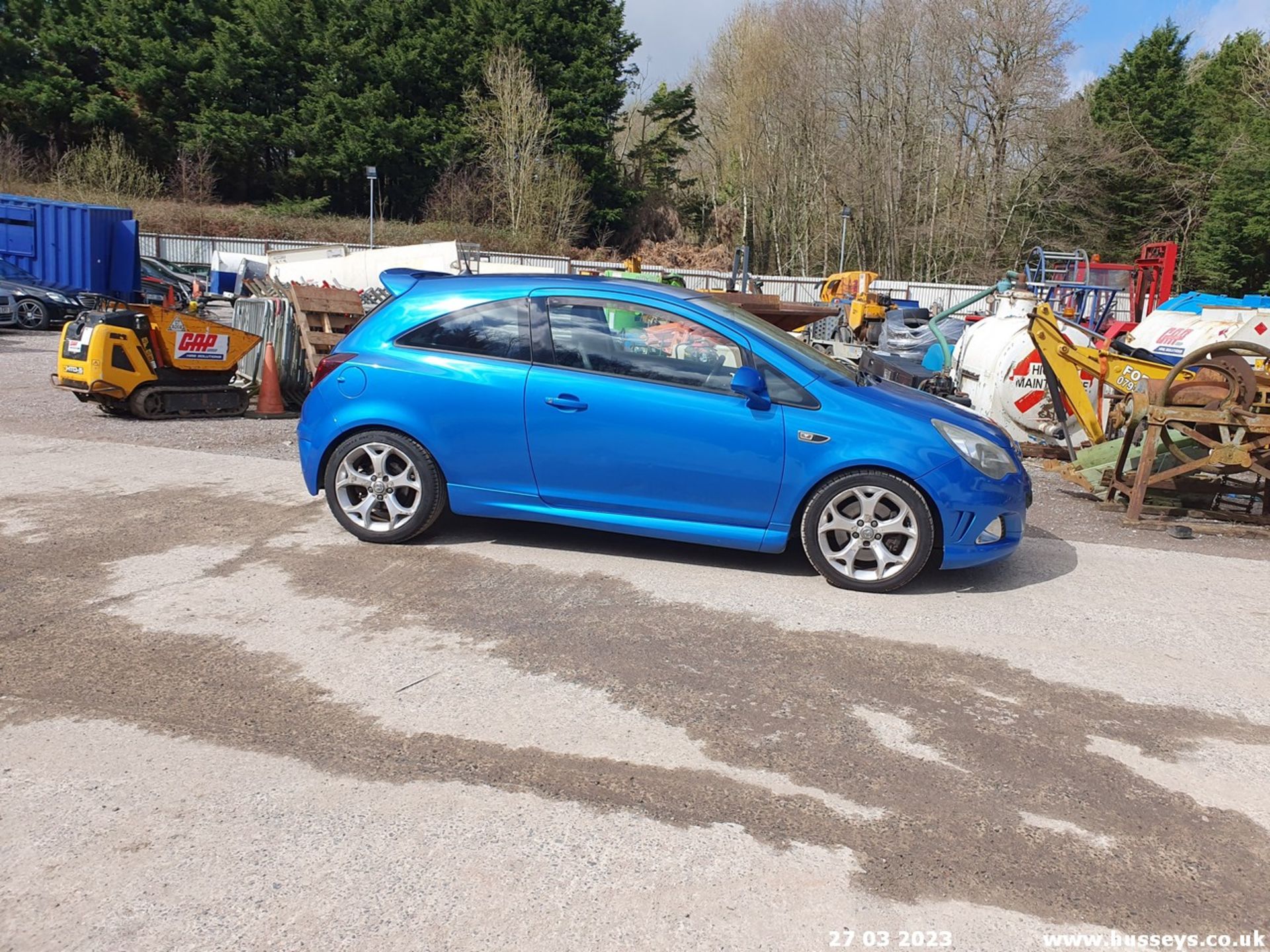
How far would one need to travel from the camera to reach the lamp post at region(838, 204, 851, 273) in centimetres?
3934

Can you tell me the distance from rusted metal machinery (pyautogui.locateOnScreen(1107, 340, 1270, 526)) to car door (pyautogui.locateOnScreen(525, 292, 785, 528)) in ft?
12.3

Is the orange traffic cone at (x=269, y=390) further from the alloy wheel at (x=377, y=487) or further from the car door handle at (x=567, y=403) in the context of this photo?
the car door handle at (x=567, y=403)

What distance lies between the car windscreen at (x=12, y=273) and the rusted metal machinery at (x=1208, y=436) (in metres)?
23.8

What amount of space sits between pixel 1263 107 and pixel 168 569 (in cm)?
4555

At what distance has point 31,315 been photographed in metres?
21.3

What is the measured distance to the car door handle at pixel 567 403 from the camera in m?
5.86

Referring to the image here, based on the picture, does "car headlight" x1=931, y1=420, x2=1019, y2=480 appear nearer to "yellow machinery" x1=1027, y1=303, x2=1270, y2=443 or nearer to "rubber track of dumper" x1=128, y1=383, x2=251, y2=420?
"yellow machinery" x1=1027, y1=303, x2=1270, y2=443

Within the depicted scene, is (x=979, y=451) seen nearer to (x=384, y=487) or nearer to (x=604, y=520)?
(x=604, y=520)

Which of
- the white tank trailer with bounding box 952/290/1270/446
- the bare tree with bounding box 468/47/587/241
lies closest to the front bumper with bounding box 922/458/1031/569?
the white tank trailer with bounding box 952/290/1270/446

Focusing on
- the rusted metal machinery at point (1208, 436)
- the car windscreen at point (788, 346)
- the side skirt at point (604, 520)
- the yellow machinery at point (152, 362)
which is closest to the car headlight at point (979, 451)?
the car windscreen at point (788, 346)

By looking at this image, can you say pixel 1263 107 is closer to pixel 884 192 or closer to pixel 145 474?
pixel 884 192

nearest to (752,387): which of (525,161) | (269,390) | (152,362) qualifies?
(269,390)

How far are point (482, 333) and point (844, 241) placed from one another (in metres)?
40.0

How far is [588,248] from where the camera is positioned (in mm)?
50062
